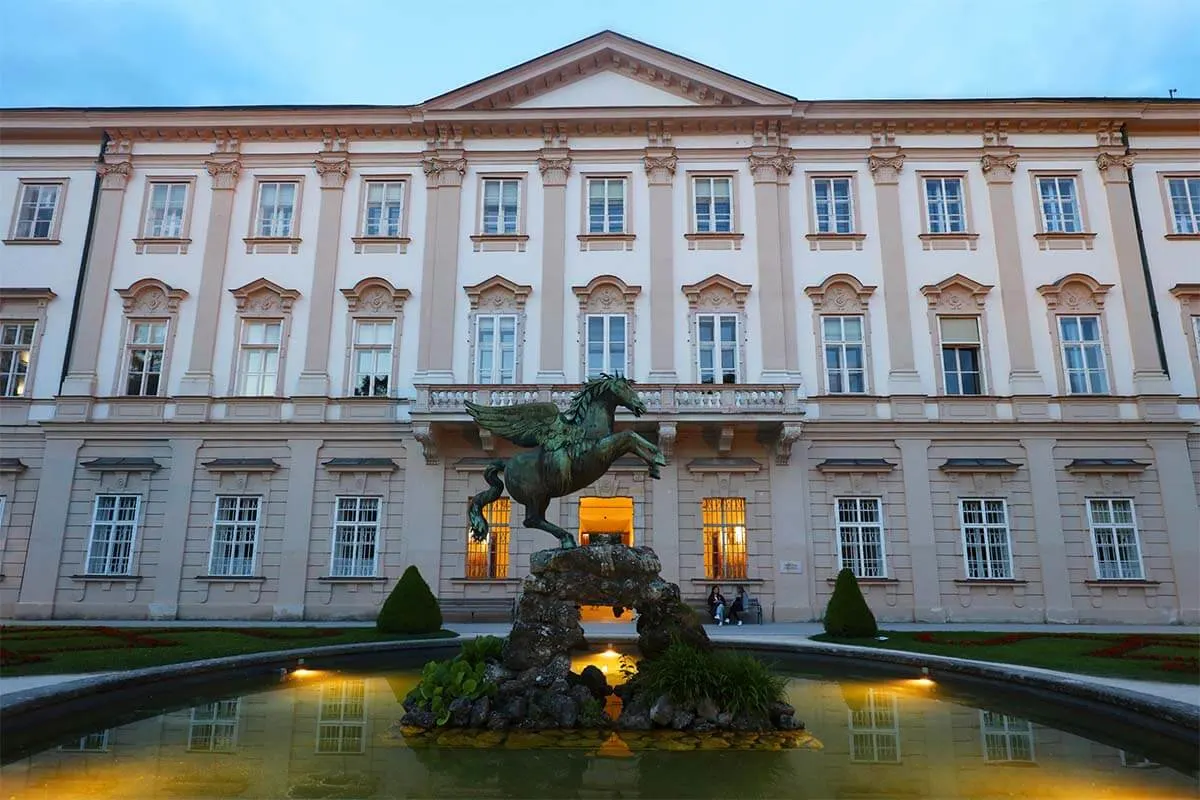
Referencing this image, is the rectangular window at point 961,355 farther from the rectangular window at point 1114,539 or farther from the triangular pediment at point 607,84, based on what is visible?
the triangular pediment at point 607,84

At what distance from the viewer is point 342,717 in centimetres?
860

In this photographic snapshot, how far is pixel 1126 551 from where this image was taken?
23.2 metres

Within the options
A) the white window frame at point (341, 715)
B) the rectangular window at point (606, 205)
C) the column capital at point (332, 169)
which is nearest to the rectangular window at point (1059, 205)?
the rectangular window at point (606, 205)

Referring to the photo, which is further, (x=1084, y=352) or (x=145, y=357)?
(x=145, y=357)

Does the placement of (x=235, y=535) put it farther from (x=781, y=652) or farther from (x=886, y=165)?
(x=886, y=165)

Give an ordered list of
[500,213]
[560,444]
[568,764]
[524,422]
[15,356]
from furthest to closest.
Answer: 1. [500,213]
2. [15,356]
3. [524,422]
4. [560,444]
5. [568,764]

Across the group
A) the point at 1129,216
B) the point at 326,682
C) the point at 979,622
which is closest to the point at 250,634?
the point at 326,682

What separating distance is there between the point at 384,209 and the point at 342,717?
21494mm

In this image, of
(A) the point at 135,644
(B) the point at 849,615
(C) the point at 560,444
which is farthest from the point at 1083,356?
(A) the point at 135,644

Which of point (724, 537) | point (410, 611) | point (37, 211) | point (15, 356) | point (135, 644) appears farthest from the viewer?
point (37, 211)

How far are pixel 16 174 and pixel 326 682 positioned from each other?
2678 centimetres

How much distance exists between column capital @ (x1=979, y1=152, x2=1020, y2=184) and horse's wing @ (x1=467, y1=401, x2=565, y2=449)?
23.0 m

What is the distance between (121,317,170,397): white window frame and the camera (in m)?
25.1

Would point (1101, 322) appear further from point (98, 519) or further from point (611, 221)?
point (98, 519)
